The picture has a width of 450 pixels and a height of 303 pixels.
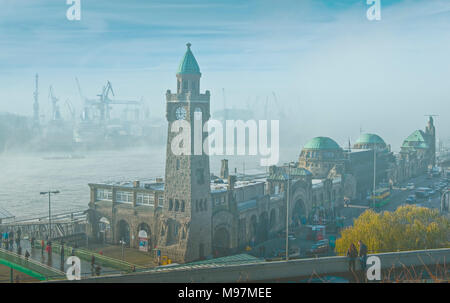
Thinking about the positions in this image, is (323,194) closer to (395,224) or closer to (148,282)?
(395,224)

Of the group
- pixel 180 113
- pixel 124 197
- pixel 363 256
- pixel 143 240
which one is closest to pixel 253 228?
pixel 143 240

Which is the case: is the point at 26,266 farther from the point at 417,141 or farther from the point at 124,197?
the point at 417,141

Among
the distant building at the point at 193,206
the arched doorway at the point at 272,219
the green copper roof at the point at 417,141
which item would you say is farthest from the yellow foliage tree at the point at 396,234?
the green copper roof at the point at 417,141

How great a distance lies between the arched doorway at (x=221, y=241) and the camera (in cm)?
4377

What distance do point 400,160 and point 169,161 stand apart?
7409 cm

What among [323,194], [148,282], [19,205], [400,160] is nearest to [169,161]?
[148,282]

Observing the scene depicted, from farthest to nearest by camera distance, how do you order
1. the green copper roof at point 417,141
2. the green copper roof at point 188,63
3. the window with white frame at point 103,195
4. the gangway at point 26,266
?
the green copper roof at point 417,141, the window with white frame at point 103,195, the green copper roof at point 188,63, the gangway at point 26,266

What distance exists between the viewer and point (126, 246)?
1838 inches

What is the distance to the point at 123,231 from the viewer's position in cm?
4784

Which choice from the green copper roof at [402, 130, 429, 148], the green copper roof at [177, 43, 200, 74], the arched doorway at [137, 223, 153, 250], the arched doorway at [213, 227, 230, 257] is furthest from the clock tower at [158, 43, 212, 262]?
the green copper roof at [402, 130, 429, 148]

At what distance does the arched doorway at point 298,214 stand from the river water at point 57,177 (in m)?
19.2

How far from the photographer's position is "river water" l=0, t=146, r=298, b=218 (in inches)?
3364

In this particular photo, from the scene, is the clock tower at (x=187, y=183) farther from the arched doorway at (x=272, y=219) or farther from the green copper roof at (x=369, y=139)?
the green copper roof at (x=369, y=139)

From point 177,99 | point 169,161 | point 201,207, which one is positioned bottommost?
point 201,207
